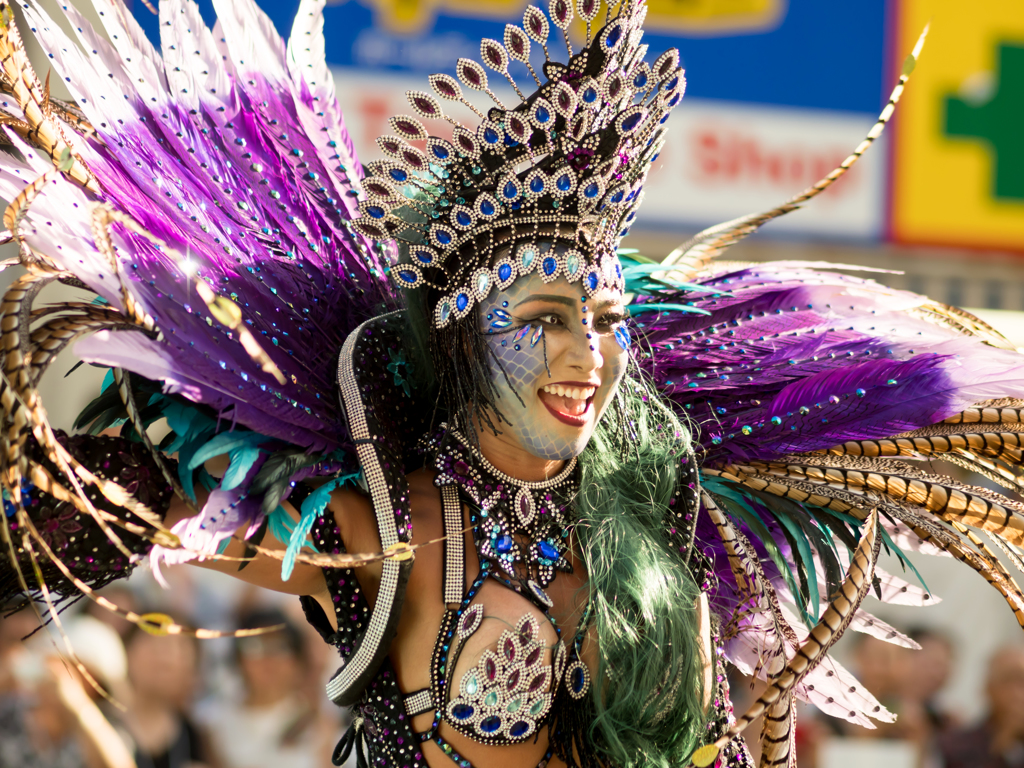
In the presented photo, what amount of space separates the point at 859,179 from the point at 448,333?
506cm

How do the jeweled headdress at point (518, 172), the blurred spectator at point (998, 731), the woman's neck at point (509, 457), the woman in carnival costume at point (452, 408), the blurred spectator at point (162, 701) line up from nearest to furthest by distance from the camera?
the woman in carnival costume at point (452, 408)
the jeweled headdress at point (518, 172)
the woman's neck at point (509, 457)
the blurred spectator at point (162, 701)
the blurred spectator at point (998, 731)

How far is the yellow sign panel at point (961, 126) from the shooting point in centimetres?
624

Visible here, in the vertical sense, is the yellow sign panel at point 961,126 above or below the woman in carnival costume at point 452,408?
below

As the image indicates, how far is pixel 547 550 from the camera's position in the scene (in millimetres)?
1754

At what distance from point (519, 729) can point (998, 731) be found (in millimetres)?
2789

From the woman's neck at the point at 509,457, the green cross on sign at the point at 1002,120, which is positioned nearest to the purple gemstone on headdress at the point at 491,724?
the woman's neck at the point at 509,457

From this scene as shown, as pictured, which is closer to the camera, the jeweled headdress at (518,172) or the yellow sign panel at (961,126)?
the jeweled headdress at (518,172)

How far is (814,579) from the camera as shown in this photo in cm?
194

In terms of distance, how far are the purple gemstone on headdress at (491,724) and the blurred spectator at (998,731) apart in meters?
2.73

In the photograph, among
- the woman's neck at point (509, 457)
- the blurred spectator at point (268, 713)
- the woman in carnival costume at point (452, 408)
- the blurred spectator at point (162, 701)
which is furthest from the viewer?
the blurred spectator at point (268, 713)

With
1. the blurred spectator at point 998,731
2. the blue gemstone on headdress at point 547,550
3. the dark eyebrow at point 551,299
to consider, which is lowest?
the blurred spectator at point 998,731

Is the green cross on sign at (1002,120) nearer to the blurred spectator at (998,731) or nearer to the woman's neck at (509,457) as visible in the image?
the blurred spectator at (998,731)

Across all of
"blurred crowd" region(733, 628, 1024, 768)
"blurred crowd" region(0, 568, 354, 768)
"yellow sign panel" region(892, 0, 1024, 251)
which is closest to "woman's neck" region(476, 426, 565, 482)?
"blurred crowd" region(0, 568, 354, 768)

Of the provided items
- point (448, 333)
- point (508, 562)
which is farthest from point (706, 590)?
point (448, 333)
